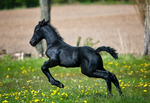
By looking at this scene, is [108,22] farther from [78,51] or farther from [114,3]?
[78,51]

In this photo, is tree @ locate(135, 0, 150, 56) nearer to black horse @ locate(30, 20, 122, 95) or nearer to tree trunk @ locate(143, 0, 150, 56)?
tree trunk @ locate(143, 0, 150, 56)

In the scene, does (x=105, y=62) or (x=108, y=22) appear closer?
(x=105, y=62)

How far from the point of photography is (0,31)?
22.0 m

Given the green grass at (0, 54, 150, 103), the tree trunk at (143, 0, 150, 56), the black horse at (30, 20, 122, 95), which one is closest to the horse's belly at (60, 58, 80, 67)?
the black horse at (30, 20, 122, 95)

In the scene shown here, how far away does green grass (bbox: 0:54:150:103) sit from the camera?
19.6 ft

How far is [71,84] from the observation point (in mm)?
8031

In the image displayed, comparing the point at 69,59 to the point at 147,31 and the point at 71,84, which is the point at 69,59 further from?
the point at 147,31

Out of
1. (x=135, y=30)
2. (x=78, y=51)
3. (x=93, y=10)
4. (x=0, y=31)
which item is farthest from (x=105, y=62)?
(x=93, y=10)

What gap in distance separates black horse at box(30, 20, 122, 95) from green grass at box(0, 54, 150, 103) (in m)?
0.46

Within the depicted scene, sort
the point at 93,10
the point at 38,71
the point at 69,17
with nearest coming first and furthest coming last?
the point at 38,71, the point at 69,17, the point at 93,10

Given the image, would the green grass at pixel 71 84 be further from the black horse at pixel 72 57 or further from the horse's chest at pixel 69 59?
the horse's chest at pixel 69 59

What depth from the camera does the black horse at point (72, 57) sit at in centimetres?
560

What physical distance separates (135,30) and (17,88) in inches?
599

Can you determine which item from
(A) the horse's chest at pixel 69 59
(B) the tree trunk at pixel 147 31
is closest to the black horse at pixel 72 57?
(A) the horse's chest at pixel 69 59
